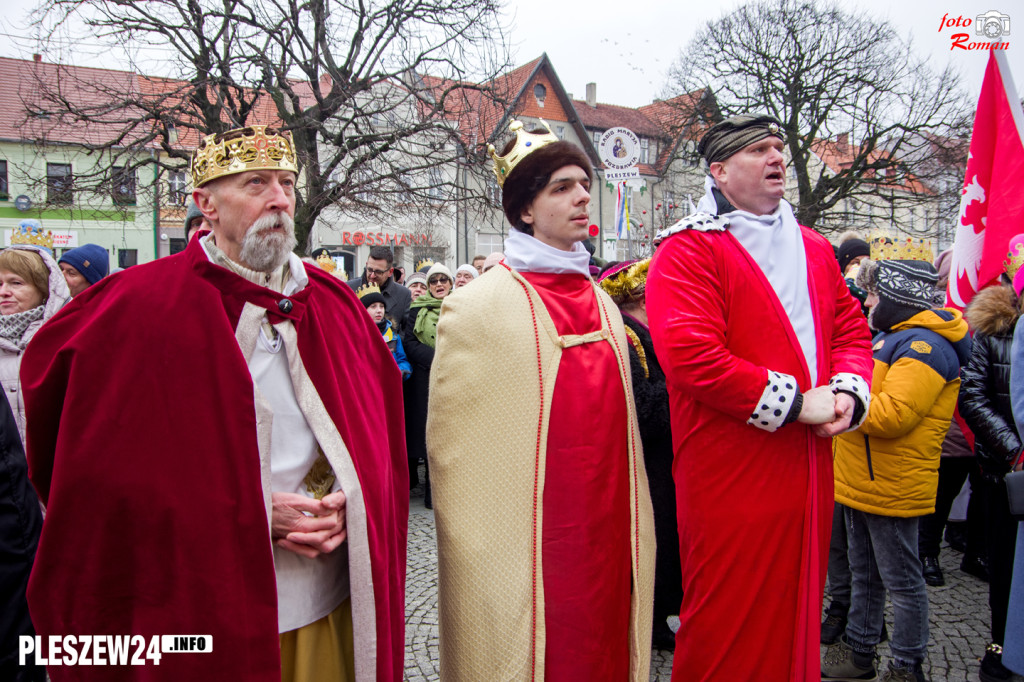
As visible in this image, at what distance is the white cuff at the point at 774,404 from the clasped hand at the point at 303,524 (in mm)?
1270

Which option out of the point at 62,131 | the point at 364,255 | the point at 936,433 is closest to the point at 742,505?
the point at 936,433

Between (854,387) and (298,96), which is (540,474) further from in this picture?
(298,96)

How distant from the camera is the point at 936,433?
128 inches

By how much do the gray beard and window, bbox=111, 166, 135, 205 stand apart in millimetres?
10369

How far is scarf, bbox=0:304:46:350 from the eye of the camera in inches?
127

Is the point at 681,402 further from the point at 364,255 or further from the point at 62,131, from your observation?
the point at 364,255

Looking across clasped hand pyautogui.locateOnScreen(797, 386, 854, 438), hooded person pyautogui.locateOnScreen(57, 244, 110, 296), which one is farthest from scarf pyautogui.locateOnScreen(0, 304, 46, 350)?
clasped hand pyautogui.locateOnScreen(797, 386, 854, 438)

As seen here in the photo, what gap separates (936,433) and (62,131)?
12.0 metres

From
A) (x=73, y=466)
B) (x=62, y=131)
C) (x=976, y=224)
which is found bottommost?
(x=73, y=466)

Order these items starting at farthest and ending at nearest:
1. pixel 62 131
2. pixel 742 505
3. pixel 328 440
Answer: pixel 62 131
pixel 742 505
pixel 328 440

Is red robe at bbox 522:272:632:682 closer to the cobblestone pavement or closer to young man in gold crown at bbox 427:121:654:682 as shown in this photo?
young man in gold crown at bbox 427:121:654:682

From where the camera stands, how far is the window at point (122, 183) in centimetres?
1062

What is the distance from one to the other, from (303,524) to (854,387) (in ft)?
5.64

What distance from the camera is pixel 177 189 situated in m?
10.7
